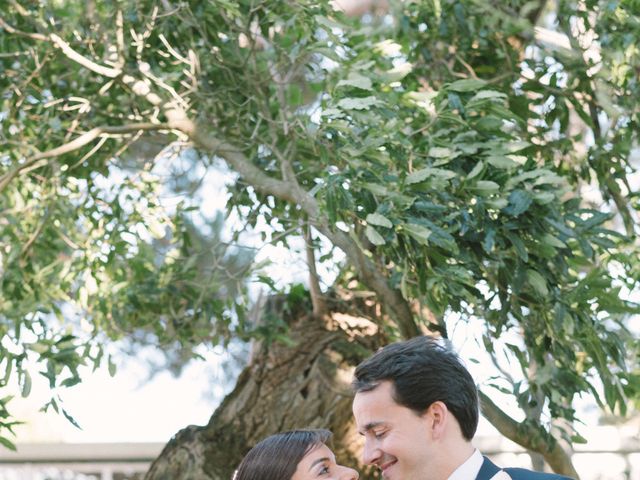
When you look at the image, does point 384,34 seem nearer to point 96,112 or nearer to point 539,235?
point 96,112

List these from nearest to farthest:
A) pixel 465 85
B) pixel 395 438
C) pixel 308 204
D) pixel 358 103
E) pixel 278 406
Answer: pixel 395 438 → pixel 358 103 → pixel 465 85 → pixel 308 204 → pixel 278 406

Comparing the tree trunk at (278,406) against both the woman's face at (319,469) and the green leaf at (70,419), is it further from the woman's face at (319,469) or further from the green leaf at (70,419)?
the woman's face at (319,469)

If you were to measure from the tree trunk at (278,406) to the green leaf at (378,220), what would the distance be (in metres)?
1.48

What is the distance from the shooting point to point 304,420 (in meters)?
5.30

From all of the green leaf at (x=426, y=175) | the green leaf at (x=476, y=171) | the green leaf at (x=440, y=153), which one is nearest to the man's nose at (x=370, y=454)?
the green leaf at (x=426, y=175)

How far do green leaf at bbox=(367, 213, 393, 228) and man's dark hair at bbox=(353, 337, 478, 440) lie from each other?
1.19m

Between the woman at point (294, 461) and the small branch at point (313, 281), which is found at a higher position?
the small branch at point (313, 281)

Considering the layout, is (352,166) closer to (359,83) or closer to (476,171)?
(359,83)

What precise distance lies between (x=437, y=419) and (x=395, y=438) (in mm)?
98

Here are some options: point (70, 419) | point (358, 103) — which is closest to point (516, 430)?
point (358, 103)

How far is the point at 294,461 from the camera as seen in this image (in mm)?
2902

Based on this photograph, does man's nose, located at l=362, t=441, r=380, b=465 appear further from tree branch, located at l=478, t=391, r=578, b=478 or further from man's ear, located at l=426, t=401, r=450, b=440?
tree branch, located at l=478, t=391, r=578, b=478

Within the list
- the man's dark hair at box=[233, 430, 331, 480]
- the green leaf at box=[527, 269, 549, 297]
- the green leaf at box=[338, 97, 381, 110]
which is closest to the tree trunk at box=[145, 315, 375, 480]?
the green leaf at box=[527, 269, 549, 297]

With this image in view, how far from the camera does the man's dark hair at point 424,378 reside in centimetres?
251
